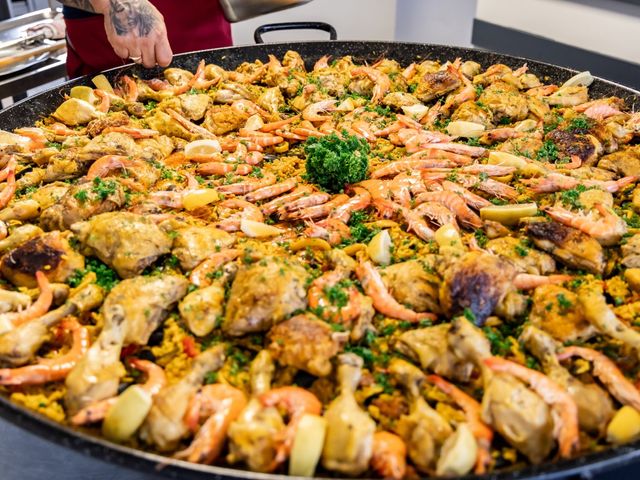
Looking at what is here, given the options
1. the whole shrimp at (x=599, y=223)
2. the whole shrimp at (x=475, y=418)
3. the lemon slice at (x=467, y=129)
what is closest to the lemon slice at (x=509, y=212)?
the whole shrimp at (x=599, y=223)

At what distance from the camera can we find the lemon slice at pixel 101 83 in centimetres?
434

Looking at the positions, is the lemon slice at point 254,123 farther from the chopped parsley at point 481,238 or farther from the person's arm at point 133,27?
the chopped parsley at point 481,238

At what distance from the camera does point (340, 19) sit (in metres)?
9.09

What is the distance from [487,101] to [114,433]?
3267 millimetres

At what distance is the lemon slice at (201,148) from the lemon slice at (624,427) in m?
2.63

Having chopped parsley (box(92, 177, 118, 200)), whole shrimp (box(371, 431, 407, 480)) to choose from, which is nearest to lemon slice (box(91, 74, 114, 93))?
chopped parsley (box(92, 177, 118, 200))

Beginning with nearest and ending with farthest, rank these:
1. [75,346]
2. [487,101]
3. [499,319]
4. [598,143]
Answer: [75,346] → [499,319] → [598,143] → [487,101]

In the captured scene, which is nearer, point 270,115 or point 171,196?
point 171,196

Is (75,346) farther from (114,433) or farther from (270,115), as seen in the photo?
(270,115)

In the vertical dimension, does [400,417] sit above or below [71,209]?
below

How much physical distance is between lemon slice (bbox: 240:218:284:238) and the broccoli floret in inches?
21.3

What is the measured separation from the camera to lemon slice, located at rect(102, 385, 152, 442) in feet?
6.27

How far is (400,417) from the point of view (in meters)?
2.04

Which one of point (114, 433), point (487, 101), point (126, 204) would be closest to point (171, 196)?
point (126, 204)
